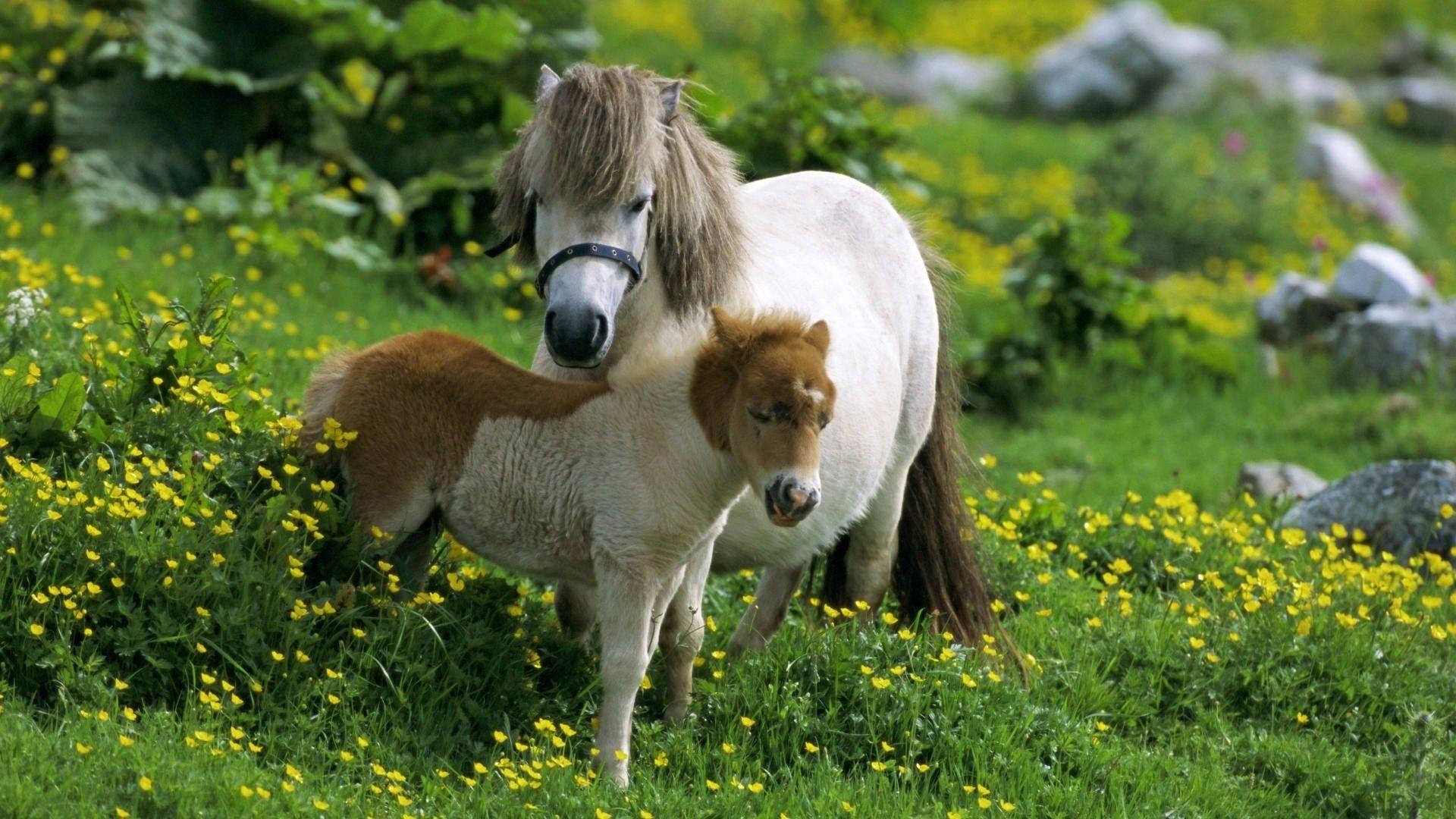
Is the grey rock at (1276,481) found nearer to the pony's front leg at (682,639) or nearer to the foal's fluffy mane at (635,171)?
the pony's front leg at (682,639)

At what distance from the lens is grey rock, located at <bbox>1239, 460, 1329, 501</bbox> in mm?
8078

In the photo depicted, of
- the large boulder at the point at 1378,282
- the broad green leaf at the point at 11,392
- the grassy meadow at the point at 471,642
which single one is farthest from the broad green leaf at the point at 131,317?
the large boulder at the point at 1378,282

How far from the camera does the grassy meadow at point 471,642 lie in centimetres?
432

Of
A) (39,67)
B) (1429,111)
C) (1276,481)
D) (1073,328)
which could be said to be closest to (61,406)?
(39,67)

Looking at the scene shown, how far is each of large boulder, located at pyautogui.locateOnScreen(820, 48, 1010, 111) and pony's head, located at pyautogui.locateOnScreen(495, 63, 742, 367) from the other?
13.7 metres

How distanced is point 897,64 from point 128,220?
12180 mm

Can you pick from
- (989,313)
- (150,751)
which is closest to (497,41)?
(989,313)

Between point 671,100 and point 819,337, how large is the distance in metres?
0.96

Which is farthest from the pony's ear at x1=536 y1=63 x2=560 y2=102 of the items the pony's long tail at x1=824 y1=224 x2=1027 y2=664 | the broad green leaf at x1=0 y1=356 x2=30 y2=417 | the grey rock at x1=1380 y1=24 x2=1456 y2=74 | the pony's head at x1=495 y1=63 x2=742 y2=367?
the grey rock at x1=1380 y1=24 x2=1456 y2=74

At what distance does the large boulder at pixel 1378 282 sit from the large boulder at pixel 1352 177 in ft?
15.9

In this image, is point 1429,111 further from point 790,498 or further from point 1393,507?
point 790,498

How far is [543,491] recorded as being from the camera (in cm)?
449

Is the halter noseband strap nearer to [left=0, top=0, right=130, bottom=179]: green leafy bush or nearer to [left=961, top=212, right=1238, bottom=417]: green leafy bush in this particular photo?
[left=0, top=0, right=130, bottom=179]: green leafy bush

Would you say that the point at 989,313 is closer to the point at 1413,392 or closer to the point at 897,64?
the point at 1413,392
